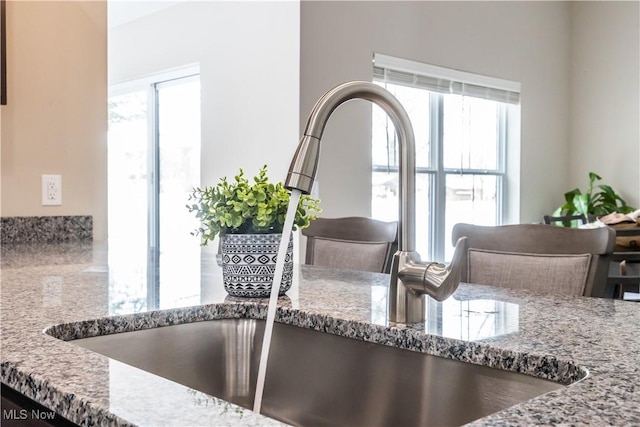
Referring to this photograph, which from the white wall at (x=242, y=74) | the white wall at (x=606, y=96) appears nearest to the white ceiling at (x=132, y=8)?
Answer: the white wall at (x=242, y=74)

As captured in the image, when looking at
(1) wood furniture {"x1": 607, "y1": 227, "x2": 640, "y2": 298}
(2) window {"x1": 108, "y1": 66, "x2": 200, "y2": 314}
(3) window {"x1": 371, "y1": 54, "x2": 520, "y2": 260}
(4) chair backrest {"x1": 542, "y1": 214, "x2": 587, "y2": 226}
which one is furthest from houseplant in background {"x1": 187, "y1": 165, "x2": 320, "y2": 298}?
(4) chair backrest {"x1": 542, "y1": 214, "x2": 587, "y2": 226}

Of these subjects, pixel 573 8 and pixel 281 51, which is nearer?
pixel 281 51

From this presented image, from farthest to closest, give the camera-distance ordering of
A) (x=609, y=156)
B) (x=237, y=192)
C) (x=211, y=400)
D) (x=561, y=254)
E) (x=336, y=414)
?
(x=609, y=156)
(x=561, y=254)
(x=237, y=192)
(x=336, y=414)
(x=211, y=400)

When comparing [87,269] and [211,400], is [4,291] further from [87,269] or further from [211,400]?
[211,400]

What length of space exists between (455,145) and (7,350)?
4.20 meters

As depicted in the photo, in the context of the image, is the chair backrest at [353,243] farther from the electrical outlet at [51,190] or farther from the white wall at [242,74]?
the white wall at [242,74]

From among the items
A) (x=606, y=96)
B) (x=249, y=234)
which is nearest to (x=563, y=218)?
(x=606, y=96)

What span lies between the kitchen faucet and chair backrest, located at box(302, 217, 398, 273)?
0.95 metres

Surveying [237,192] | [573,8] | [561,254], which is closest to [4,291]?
[237,192]

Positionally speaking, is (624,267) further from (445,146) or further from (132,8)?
(132,8)

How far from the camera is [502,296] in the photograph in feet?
4.01

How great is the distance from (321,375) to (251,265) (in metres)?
0.26

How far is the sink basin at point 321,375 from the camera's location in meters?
0.84

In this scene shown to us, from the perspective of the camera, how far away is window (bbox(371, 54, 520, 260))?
4117 millimetres
